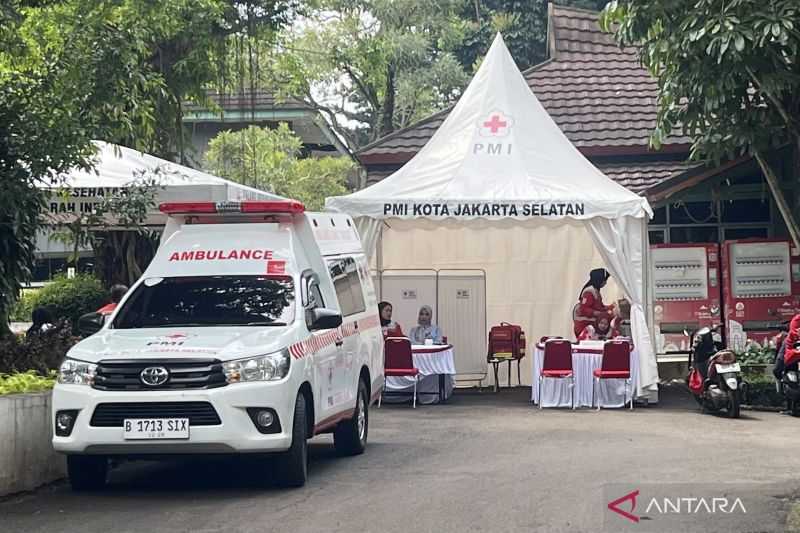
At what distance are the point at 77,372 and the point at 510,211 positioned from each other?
959 cm

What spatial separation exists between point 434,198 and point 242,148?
689 inches

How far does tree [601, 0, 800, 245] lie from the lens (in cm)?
1304

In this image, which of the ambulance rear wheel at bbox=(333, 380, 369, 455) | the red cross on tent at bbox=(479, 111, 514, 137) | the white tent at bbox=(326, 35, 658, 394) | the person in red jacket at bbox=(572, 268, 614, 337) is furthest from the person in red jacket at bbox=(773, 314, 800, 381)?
the ambulance rear wheel at bbox=(333, 380, 369, 455)

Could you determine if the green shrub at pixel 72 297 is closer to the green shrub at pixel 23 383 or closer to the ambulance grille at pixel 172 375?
the green shrub at pixel 23 383

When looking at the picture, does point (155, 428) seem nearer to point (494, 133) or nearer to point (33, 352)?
point (33, 352)

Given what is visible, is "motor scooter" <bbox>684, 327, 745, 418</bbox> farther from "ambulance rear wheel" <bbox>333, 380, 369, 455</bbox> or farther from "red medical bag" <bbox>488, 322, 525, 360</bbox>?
"ambulance rear wheel" <bbox>333, 380, 369, 455</bbox>

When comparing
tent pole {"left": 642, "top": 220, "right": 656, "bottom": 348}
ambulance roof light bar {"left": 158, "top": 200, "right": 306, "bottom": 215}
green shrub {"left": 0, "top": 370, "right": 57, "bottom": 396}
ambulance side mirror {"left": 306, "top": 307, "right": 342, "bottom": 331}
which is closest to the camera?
green shrub {"left": 0, "top": 370, "right": 57, "bottom": 396}

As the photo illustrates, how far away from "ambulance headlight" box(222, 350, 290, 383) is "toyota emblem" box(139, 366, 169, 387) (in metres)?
0.48

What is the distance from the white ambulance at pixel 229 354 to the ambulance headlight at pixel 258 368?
0.03 feet

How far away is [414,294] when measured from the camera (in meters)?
21.0

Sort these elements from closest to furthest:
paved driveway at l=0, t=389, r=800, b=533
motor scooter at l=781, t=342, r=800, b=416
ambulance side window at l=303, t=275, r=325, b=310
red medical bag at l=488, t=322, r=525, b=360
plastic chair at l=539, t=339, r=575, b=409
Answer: paved driveway at l=0, t=389, r=800, b=533, ambulance side window at l=303, t=275, r=325, b=310, motor scooter at l=781, t=342, r=800, b=416, plastic chair at l=539, t=339, r=575, b=409, red medical bag at l=488, t=322, r=525, b=360

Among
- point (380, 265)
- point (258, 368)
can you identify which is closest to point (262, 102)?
point (380, 265)

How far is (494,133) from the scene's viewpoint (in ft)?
65.8

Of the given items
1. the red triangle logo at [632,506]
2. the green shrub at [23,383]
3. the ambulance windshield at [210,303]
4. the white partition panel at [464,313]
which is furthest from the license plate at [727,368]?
the green shrub at [23,383]
